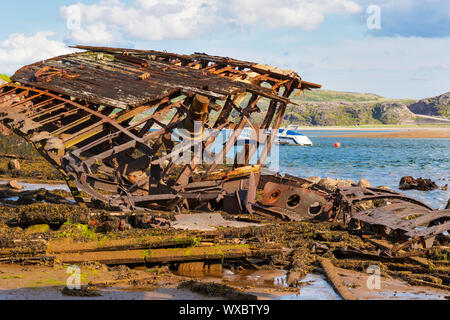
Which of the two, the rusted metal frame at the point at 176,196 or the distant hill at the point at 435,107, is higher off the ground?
the distant hill at the point at 435,107

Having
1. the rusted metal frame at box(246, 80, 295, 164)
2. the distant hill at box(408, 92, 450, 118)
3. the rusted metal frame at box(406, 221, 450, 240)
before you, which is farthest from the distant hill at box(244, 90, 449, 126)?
the rusted metal frame at box(406, 221, 450, 240)

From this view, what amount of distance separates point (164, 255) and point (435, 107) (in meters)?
200

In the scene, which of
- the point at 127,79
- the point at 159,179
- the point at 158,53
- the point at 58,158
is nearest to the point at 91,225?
the point at 58,158

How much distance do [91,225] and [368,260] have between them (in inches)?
219

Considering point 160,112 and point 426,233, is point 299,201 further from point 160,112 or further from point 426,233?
point 160,112

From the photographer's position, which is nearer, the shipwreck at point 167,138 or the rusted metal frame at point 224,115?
the shipwreck at point 167,138

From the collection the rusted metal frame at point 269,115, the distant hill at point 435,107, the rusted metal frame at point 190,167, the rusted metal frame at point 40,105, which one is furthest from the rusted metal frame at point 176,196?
the distant hill at point 435,107

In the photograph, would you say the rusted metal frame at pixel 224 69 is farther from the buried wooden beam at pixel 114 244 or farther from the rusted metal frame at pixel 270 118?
the buried wooden beam at pixel 114 244

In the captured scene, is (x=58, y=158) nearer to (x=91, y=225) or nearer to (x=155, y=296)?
(x=91, y=225)

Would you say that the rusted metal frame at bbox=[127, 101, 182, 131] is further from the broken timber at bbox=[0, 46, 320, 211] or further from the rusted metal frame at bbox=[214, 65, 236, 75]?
the rusted metal frame at bbox=[214, 65, 236, 75]

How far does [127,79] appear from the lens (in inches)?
662

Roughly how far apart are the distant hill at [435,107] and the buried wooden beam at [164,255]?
190 m

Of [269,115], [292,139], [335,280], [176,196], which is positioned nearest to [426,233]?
[335,280]

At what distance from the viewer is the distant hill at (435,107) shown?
614ft
